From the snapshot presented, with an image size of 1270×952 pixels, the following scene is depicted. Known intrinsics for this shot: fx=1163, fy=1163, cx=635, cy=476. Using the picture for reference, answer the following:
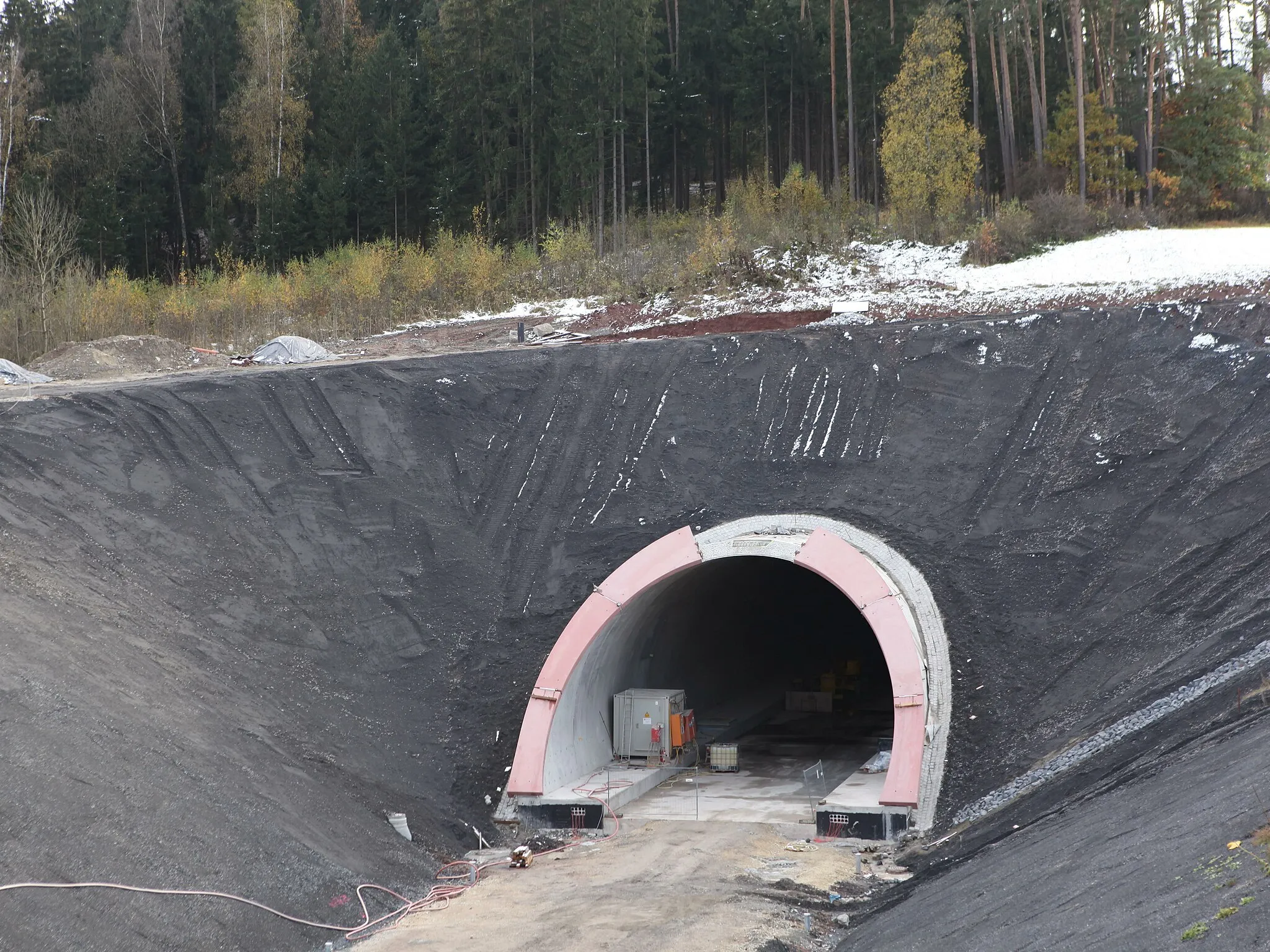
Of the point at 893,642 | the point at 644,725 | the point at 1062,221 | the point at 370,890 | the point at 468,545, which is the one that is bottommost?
the point at 644,725

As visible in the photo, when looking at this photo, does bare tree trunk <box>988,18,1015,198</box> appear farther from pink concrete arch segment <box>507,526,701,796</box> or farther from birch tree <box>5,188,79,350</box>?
birch tree <box>5,188,79,350</box>

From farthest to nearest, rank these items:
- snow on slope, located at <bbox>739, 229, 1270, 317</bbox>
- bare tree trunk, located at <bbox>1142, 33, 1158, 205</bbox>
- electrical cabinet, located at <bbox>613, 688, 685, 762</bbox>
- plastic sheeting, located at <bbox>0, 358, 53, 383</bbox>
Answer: bare tree trunk, located at <bbox>1142, 33, 1158, 205</bbox>
plastic sheeting, located at <bbox>0, 358, 53, 383</bbox>
snow on slope, located at <bbox>739, 229, 1270, 317</bbox>
electrical cabinet, located at <bbox>613, 688, 685, 762</bbox>

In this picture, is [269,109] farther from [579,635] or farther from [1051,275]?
[579,635]

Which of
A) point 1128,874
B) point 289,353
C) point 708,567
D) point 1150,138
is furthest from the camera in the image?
point 1150,138

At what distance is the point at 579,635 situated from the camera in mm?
17484

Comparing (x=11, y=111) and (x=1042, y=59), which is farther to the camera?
(x=11, y=111)

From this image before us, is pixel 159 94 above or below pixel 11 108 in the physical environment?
above

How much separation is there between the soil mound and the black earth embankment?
8.72 m

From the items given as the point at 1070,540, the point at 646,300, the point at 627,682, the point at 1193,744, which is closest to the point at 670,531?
the point at 627,682

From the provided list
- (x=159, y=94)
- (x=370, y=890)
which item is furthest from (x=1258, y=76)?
(x=159, y=94)

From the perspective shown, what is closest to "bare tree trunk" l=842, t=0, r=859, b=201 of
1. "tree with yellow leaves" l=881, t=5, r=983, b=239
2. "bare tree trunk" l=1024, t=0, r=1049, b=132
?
"tree with yellow leaves" l=881, t=5, r=983, b=239

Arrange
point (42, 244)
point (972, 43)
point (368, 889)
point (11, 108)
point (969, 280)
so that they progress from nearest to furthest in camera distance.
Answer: point (368, 889), point (969, 280), point (972, 43), point (42, 244), point (11, 108)

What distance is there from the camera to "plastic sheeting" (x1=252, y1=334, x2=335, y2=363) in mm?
27781

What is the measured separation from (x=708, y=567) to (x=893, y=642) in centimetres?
462
